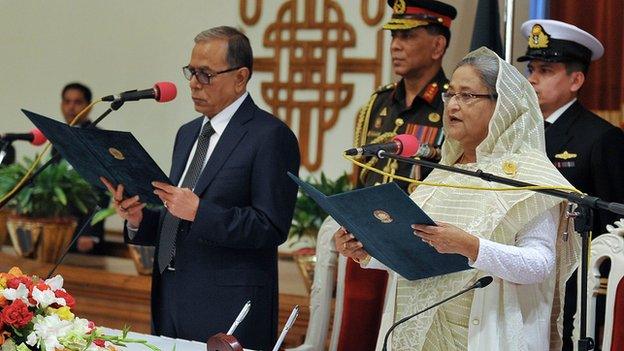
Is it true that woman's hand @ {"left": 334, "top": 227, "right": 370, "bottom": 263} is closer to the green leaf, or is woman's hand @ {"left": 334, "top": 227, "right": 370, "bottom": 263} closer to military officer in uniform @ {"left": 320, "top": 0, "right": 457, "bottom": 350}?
military officer in uniform @ {"left": 320, "top": 0, "right": 457, "bottom": 350}

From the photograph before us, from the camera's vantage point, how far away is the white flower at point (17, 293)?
2137mm

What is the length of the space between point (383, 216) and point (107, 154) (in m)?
0.87

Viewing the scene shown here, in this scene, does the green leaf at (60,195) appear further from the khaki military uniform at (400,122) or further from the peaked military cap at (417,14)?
the peaked military cap at (417,14)

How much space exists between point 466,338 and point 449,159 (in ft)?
1.50

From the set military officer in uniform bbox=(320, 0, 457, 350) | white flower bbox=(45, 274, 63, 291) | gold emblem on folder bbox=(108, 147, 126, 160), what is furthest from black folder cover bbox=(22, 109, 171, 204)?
military officer in uniform bbox=(320, 0, 457, 350)

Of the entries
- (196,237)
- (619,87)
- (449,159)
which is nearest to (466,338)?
(449,159)

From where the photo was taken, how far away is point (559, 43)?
141 inches

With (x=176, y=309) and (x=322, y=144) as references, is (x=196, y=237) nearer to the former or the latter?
(x=176, y=309)

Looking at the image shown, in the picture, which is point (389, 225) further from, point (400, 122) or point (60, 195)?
point (60, 195)

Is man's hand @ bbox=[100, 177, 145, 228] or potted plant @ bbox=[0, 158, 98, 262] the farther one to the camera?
potted plant @ bbox=[0, 158, 98, 262]

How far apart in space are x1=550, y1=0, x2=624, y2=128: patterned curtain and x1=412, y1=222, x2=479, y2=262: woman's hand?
1.79 m

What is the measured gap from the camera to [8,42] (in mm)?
7578

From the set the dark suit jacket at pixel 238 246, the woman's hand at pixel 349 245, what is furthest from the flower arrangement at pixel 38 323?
the dark suit jacket at pixel 238 246

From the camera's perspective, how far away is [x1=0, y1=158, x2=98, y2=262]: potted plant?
536 centimetres
